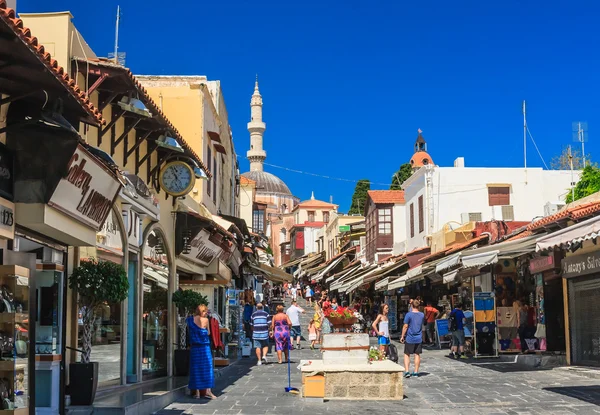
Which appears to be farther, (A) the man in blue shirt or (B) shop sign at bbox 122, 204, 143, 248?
(A) the man in blue shirt

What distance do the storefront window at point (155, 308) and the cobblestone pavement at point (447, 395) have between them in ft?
4.13

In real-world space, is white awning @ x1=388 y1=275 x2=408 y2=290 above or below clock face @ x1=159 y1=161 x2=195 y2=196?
below

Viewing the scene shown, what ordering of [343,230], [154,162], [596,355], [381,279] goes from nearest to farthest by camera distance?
1. [154,162]
2. [596,355]
3. [381,279]
4. [343,230]

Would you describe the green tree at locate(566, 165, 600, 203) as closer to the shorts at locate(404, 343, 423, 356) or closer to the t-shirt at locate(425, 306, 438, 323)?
the t-shirt at locate(425, 306, 438, 323)

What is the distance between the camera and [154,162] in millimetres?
14023

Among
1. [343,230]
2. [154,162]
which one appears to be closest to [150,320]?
[154,162]

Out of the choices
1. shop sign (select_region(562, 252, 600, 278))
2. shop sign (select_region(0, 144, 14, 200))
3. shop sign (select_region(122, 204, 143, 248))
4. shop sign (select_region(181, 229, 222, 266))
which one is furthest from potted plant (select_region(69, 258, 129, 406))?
shop sign (select_region(562, 252, 600, 278))

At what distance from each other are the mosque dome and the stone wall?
337 feet

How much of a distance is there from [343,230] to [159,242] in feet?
149

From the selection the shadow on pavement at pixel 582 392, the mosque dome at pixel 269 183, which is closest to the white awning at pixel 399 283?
the shadow on pavement at pixel 582 392

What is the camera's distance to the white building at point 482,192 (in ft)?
104

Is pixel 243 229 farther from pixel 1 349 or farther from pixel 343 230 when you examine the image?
pixel 343 230

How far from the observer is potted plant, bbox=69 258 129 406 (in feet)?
30.4

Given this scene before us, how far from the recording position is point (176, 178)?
14414 mm
